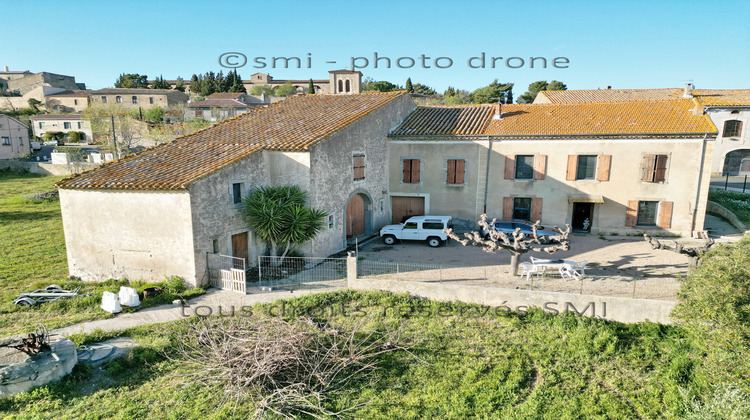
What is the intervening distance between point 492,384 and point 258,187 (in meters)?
11.2

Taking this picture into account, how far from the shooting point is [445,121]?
966 inches

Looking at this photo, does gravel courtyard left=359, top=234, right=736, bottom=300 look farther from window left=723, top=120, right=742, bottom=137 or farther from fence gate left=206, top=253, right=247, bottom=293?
window left=723, top=120, right=742, bottom=137

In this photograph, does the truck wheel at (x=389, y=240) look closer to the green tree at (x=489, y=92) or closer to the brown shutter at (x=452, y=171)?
the brown shutter at (x=452, y=171)

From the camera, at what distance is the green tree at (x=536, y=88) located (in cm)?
6122

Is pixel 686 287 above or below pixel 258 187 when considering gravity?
below

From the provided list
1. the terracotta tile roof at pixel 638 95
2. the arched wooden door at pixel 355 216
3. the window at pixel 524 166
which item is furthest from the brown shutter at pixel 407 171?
the terracotta tile roof at pixel 638 95

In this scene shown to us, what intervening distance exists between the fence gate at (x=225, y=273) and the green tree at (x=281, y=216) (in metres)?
1.70

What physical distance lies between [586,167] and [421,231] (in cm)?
930

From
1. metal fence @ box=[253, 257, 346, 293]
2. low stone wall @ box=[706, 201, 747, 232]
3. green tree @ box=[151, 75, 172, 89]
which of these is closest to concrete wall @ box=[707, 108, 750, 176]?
low stone wall @ box=[706, 201, 747, 232]

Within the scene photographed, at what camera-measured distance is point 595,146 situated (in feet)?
69.4

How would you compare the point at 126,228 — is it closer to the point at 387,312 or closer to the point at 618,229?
the point at 387,312

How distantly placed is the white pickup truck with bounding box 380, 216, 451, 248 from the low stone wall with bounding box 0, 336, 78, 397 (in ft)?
43.2

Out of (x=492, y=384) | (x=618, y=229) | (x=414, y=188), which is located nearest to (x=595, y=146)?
(x=618, y=229)

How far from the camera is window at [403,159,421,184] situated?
77.4 ft
